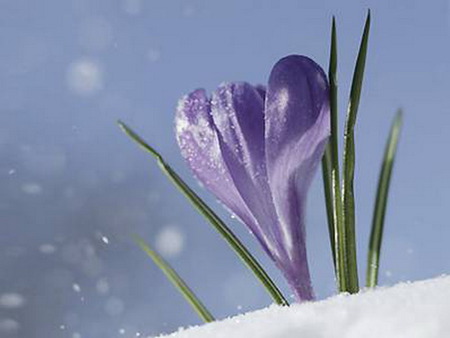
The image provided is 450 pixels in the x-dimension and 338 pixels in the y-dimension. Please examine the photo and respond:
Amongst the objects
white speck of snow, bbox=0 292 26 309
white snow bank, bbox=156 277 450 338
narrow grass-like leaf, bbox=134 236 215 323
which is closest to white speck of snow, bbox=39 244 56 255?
white speck of snow, bbox=0 292 26 309

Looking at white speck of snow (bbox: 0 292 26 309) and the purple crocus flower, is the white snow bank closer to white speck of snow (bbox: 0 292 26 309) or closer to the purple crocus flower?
the purple crocus flower

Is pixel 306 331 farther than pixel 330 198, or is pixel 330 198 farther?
pixel 330 198

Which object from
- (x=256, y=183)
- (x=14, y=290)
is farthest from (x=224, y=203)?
(x=14, y=290)

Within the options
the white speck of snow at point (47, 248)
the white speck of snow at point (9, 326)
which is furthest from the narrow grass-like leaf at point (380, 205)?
the white speck of snow at point (47, 248)

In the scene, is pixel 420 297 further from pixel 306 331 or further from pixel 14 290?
pixel 14 290

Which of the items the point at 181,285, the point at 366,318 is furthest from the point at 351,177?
the point at 366,318

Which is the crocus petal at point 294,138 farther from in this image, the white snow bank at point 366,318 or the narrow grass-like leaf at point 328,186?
the white snow bank at point 366,318
